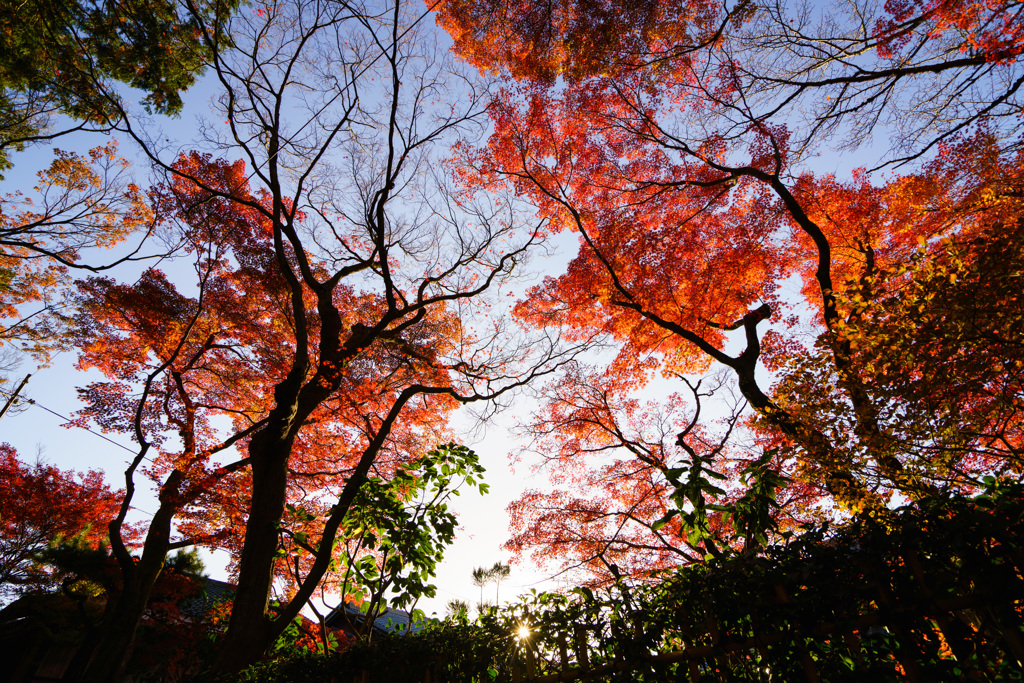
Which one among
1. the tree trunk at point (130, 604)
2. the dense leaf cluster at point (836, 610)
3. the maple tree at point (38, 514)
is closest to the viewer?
the dense leaf cluster at point (836, 610)

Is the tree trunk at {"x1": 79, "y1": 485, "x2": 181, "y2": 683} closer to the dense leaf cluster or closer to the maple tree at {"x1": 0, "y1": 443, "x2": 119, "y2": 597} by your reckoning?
the maple tree at {"x1": 0, "y1": 443, "x2": 119, "y2": 597}

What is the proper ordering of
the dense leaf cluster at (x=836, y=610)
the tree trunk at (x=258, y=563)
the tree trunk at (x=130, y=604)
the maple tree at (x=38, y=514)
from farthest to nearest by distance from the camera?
1. the maple tree at (x=38, y=514)
2. the tree trunk at (x=130, y=604)
3. the tree trunk at (x=258, y=563)
4. the dense leaf cluster at (x=836, y=610)

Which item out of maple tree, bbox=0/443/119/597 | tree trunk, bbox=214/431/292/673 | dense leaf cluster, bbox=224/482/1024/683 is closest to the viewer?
dense leaf cluster, bbox=224/482/1024/683

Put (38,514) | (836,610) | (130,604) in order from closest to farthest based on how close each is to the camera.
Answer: (836,610)
(130,604)
(38,514)

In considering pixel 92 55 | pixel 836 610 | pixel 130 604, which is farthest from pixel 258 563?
pixel 92 55

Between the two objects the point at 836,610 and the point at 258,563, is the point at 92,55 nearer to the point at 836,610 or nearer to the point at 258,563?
the point at 258,563

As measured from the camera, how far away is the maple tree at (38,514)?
1112 cm

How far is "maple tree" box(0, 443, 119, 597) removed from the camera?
36.5ft

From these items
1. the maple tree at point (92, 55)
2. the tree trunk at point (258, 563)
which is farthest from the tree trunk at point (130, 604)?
the maple tree at point (92, 55)

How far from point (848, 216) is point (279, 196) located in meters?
10.2

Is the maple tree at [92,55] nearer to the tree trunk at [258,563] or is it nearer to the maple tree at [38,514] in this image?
the tree trunk at [258,563]

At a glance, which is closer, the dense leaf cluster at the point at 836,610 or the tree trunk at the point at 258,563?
the dense leaf cluster at the point at 836,610

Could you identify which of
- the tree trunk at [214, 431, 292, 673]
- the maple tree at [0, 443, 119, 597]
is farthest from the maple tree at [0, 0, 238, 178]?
the maple tree at [0, 443, 119, 597]

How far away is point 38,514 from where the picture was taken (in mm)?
11438
